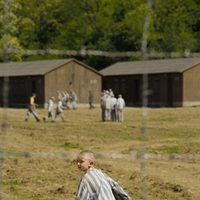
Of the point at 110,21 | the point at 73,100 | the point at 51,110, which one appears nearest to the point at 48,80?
the point at 73,100

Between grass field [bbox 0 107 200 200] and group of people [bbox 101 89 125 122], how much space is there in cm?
400

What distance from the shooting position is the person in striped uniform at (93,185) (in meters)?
8.07

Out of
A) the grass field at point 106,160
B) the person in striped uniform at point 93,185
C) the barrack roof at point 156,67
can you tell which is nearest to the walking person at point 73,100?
the barrack roof at point 156,67

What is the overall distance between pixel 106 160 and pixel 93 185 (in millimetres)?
9535

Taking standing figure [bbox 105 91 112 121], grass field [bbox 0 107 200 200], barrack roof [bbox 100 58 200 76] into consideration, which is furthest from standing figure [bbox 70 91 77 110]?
grass field [bbox 0 107 200 200]

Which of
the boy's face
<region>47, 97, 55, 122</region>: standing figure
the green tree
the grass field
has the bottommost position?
the grass field

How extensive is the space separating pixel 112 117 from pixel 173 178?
68.3 ft

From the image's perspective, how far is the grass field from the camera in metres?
13.4

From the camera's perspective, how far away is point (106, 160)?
1766 cm

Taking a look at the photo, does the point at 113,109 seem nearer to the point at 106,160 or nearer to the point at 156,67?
the point at 156,67

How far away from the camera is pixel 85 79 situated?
5628 centimetres

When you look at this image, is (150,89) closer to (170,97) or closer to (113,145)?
(170,97)

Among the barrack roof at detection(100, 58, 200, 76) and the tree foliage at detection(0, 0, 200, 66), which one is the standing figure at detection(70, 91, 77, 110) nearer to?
the barrack roof at detection(100, 58, 200, 76)

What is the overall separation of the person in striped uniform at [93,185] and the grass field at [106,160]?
0.84 metres
